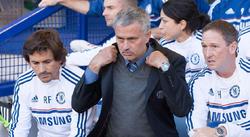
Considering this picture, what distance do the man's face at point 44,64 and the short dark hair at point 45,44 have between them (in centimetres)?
3

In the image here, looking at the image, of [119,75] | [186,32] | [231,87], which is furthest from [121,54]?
[186,32]

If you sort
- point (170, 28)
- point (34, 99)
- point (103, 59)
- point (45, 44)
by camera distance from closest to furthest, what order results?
point (103, 59) < point (45, 44) < point (34, 99) < point (170, 28)

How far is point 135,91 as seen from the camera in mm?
3314

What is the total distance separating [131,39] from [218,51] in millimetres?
553

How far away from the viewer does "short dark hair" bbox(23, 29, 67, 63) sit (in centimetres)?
350

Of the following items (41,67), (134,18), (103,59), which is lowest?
(41,67)

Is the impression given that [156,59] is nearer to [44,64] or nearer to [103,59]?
[103,59]

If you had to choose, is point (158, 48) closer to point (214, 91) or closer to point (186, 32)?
point (214, 91)

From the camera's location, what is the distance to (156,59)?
10.5 feet

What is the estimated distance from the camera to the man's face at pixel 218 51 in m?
3.33

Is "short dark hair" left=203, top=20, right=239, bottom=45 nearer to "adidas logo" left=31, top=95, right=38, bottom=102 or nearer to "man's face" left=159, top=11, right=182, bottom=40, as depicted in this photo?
"man's face" left=159, top=11, right=182, bottom=40

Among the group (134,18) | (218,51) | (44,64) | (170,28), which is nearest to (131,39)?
(134,18)

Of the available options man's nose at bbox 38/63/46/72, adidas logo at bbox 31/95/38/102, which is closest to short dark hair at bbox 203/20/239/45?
man's nose at bbox 38/63/46/72

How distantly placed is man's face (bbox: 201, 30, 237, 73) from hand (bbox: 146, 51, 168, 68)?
1.02 feet
